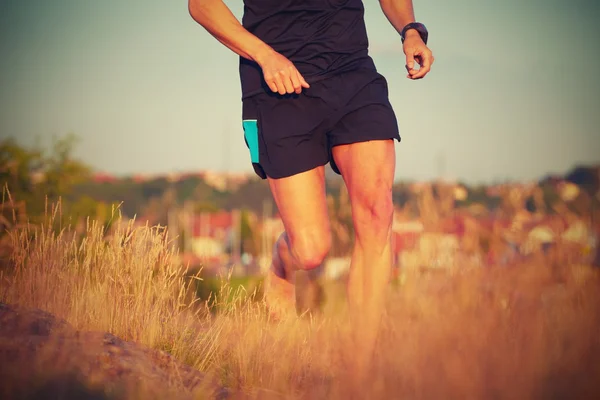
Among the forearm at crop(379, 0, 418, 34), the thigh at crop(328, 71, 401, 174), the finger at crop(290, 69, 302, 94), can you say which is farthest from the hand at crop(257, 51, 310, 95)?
the forearm at crop(379, 0, 418, 34)

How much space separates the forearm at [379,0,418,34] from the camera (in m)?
3.85

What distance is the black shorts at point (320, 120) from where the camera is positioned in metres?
3.50

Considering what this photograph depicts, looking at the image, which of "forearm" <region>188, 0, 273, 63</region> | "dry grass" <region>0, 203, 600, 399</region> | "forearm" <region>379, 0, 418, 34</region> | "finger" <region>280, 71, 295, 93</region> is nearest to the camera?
"dry grass" <region>0, 203, 600, 399</region>

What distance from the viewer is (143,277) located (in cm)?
372

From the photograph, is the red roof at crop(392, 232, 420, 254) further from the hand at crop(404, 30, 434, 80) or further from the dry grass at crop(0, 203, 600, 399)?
the hand at crop(404, 30, 434, 80)

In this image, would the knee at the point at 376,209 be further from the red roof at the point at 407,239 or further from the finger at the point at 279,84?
the red roof at the point at 407,239

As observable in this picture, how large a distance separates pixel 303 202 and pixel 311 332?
0.65 meters

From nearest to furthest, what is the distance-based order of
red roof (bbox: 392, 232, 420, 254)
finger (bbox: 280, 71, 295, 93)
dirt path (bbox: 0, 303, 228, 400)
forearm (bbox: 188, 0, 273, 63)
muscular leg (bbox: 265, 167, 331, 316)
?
dirt path (bbox: 0, 303, 228, 400), finger (bbox: 280, 71, 295, 93), forearm (bbox: 188, 0, 273, 63), muscular leg (bbox: 265, 167, 331, 316), red roof (bbox: 392, 232, 420, 254)

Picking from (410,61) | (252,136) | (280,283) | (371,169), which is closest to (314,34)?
(410,61)

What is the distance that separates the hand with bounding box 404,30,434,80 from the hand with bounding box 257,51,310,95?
51 cm

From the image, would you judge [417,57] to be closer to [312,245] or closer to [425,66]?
[425,66]

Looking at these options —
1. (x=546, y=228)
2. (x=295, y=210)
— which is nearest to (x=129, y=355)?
(x=295, y=210)

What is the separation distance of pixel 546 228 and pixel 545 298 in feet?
5.45

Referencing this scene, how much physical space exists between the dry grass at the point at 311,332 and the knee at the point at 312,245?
1.06ft
